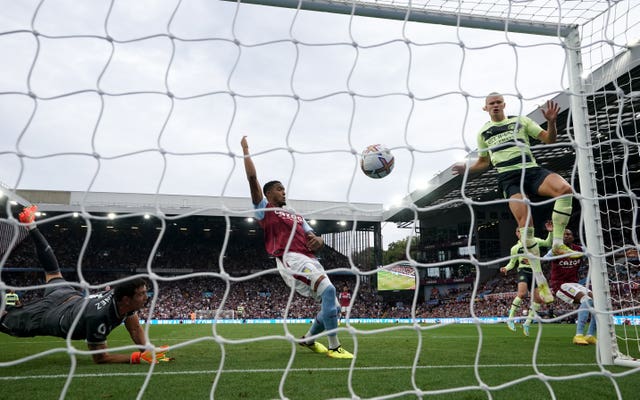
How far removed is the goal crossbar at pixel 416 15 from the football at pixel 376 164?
1.32 metres

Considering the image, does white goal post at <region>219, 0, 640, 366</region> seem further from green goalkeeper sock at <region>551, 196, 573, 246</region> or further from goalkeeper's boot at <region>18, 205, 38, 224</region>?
goalkeeper's boot at <region>18, 205, 38, 224</region>

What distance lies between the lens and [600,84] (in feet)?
17.3

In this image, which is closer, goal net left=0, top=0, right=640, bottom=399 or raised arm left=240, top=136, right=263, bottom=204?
goal net left=0, top=0, right=640, bottom=399

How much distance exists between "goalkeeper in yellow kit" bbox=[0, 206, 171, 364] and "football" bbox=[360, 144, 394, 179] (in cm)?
245

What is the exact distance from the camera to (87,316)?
4402 mm

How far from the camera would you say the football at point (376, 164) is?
15.5 feet

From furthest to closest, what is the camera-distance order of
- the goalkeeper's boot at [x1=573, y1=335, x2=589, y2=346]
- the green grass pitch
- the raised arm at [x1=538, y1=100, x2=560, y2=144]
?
the goalkeeper's boot at [x1=573, y1=335, x2=589, y2=346] → the raised arm at [x1=538, y1=100, x2=560, y2=144] → the green grass pitch

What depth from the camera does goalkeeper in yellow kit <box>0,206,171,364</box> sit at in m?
4.40

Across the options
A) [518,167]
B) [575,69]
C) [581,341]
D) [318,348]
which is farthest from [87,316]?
[581,341]

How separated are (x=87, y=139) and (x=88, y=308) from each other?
2201 mm

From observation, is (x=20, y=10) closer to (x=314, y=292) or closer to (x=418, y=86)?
(x=418, y=86)

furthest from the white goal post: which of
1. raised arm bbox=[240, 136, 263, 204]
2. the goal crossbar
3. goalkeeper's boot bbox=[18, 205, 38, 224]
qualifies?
goalkeeper's boot bbox=[18, 205, 38, 224]

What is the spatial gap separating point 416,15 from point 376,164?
4.77 ft

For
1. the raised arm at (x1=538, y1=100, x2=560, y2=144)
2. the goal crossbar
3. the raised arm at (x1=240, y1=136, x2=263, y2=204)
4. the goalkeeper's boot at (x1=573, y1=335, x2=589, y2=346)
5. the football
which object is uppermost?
the goal crossbar
